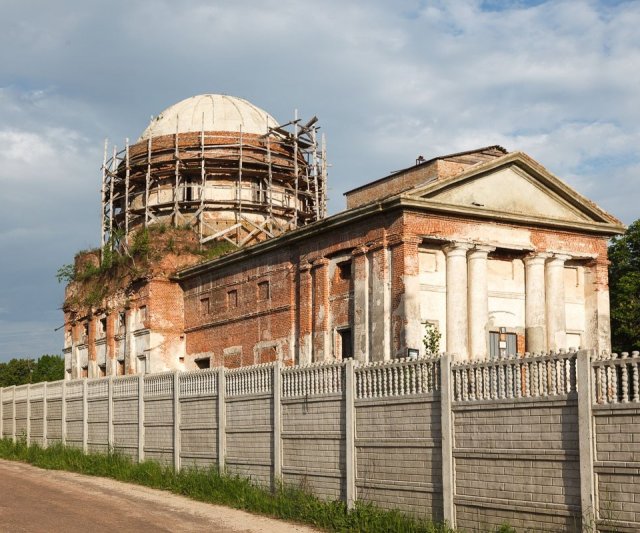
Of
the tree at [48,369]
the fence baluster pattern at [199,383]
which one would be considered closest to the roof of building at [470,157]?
the fence baluster pattern at [199,383]

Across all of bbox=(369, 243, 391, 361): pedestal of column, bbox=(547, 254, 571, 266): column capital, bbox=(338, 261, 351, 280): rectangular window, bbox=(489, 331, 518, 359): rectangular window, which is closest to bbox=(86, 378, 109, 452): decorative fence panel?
bbox=(369, 243, 391, 361): pedestal of column

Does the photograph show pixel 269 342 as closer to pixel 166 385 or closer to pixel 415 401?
pixel 166 385

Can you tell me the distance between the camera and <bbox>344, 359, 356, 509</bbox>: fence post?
55.2ft

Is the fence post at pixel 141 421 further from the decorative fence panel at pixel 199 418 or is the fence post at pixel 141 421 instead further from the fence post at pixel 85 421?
the fence post at pixel 85 421

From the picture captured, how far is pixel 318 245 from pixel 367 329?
3584mm

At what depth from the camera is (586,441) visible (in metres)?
12.6

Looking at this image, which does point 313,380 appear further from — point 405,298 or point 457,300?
point 457,300

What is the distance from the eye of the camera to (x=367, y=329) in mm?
28188

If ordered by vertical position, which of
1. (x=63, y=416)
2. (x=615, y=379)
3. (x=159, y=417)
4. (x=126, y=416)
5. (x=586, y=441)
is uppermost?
(x=615, y=379)

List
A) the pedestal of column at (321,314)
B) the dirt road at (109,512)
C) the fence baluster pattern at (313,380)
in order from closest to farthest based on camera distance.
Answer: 1. the dirt road at (109,512)
2. the fence baluster pattern at (313,380)
3. the pedestal of column at (321,314)

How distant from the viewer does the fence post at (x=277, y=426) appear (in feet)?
62.0

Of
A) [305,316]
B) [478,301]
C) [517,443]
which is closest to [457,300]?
[478,301]

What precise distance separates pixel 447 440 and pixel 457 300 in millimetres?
13603

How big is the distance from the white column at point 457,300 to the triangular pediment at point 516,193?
1363 millimetres
